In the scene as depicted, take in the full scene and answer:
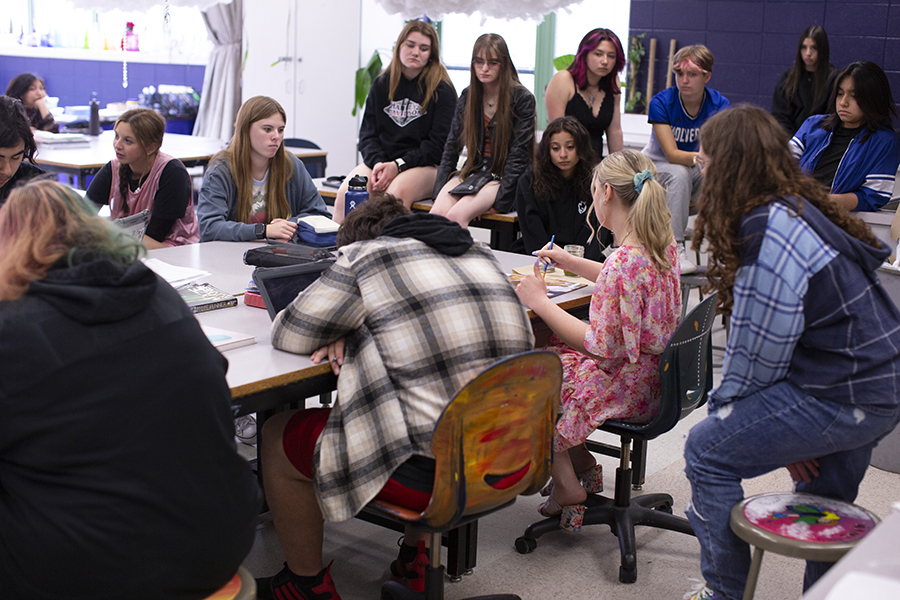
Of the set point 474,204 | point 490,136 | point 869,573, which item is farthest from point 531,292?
point 490,136

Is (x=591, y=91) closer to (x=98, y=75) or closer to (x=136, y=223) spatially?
(x=136, y=223)

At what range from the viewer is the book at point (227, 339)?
2023 mm

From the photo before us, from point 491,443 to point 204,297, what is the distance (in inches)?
38.4

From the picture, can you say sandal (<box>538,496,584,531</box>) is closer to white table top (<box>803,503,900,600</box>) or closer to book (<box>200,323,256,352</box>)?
book (<box>200,323,256,352</box>)

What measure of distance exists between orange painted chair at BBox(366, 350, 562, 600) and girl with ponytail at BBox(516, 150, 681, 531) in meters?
0.42

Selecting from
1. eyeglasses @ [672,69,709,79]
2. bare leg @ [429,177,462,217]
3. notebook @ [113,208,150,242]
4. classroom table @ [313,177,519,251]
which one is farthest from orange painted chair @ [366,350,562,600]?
eyeglasses @ [672,69,709,79]

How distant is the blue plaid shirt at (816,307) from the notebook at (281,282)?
3.53 feet

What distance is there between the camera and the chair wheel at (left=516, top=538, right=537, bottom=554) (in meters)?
2.58

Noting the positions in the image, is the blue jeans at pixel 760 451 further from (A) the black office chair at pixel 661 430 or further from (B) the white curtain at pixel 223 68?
(B) the white curtain at pixel 223 68

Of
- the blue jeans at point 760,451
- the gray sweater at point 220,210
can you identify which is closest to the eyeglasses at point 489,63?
the gray sweater at point 220,210

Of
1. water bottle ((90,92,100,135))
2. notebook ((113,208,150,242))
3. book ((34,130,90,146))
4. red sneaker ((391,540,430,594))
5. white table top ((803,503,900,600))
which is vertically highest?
water bottle ((90,92,100,135))

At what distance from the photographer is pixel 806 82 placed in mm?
5367

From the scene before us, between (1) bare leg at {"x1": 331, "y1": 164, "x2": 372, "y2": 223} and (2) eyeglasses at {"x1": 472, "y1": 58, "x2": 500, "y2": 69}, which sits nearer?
(1) bare leg at {"x1": 331, "y1": 164, "x2": 372, "y2": 223}

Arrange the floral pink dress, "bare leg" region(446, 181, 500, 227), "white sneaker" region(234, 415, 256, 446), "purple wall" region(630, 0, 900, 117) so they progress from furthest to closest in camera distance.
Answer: "purple wall" region(630, 0, 900, 117), "bare leg" region(446, 181, 500, 227), "white sneaker" region(234, 415, 256, 446), the floral pink dress
